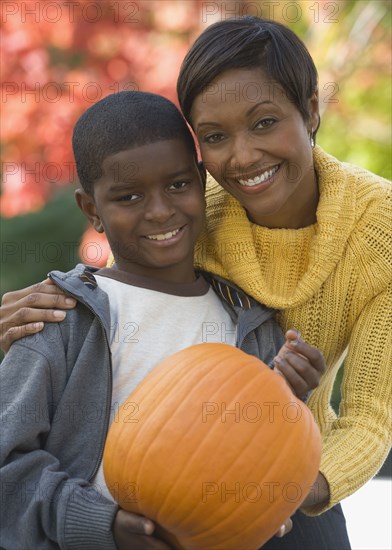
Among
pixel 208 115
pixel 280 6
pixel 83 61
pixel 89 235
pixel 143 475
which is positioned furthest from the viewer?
pixel 280 6

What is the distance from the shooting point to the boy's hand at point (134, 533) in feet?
6.19

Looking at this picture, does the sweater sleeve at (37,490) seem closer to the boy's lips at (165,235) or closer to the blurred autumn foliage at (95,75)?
the boy's lips at (165,235)

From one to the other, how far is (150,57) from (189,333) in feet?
9.39

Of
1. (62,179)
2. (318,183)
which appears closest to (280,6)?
(62,179)

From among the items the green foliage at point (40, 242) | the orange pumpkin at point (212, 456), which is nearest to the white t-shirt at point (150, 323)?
the orange pumpkin at point (212, 456)

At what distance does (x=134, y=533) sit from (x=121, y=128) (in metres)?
1.02

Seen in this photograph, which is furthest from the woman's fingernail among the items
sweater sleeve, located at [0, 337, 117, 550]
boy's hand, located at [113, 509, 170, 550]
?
boy's hand, located at [113, 509, 170, 550]

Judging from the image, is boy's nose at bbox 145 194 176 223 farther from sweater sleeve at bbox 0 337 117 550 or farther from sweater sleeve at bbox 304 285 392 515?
sweater sleeve at bbox 304 285 392 515

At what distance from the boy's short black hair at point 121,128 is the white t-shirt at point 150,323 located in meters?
0.31

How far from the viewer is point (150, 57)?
15.9ft

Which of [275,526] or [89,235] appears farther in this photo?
[89,235]

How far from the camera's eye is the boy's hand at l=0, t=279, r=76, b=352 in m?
2.18

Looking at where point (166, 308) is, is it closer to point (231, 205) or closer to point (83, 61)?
point (231, 205)

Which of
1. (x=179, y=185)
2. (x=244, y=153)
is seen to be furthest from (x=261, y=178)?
(x=179, y=185)
